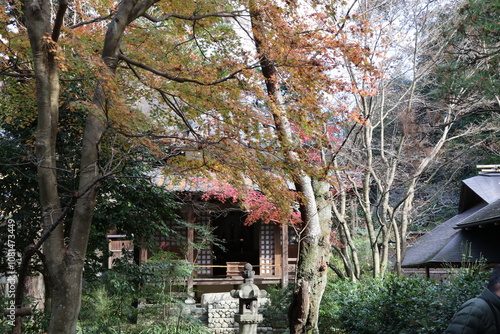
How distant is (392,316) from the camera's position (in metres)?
7.29

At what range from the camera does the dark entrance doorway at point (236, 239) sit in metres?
20.4

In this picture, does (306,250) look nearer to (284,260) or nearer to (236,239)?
(284,260)

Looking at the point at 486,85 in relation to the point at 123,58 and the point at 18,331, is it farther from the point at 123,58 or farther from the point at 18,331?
the point at 18,331

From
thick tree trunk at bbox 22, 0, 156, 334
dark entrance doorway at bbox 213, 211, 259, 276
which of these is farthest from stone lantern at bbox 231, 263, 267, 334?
dark entrance doorway at bbox 213, 211, 259, 276

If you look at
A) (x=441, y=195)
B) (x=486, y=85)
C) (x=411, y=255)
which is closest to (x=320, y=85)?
(x=486, y=85)

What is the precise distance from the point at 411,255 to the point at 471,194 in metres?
2.31

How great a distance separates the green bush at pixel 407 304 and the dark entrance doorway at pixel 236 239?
32.9 ft

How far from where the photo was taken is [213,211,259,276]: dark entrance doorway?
67.1 ft

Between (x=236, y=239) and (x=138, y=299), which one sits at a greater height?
(x=236, y=239)

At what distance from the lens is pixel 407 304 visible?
6.87 meters

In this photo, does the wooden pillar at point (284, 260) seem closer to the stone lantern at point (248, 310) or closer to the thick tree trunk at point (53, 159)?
the stone lantern at point (248, 310)

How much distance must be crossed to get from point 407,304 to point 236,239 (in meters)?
14.5

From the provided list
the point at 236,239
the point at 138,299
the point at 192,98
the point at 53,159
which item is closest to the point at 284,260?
the point at 236,239

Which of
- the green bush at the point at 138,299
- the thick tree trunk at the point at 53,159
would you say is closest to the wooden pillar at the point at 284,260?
the green bush at the point at 138,299
